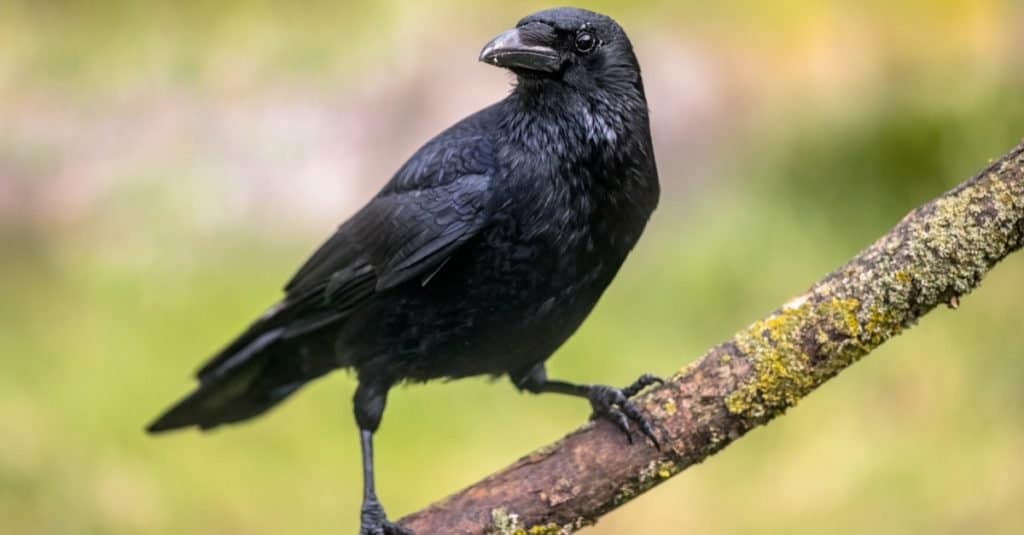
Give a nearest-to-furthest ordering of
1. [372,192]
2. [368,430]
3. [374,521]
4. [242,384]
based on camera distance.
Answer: [374,521]
[368,430]
[242,384]
[372,192]

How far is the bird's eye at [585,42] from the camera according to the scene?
3066 millimetres

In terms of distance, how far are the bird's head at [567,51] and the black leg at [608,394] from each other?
30.8 inches

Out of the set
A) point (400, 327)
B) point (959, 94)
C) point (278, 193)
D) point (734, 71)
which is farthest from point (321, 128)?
point (400, 327)

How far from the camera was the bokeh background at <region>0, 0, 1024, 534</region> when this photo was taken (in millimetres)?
5133

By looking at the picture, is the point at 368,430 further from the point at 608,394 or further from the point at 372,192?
the point at 372,192

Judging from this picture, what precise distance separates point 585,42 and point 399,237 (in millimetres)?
713

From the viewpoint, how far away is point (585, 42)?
10.1ft

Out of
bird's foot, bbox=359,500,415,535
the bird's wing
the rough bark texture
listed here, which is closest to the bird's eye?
the bird's wing

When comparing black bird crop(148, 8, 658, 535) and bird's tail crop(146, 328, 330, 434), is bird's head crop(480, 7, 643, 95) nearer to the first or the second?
black bird crop(148, 8, 658, 535)

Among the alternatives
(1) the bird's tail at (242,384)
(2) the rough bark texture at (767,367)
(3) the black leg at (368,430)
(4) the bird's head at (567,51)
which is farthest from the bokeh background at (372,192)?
(4) the bird's head at (567,51)

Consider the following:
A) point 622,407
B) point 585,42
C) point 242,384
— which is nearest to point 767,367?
point 622,407

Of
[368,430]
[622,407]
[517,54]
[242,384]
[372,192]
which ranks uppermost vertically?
[372,192]

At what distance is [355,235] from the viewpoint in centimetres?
352

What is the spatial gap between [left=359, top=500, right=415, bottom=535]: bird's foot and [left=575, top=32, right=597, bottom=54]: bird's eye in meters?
1.30
